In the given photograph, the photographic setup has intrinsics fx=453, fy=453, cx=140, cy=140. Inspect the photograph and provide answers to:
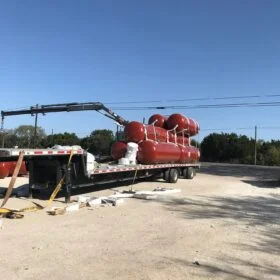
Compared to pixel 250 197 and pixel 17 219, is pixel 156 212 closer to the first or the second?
pixel 17 219

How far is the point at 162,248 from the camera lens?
7.50 m

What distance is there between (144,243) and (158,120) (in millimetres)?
15412

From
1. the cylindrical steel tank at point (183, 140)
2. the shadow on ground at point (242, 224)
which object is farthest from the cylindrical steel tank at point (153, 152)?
the shadow on ground at point (242, 224)

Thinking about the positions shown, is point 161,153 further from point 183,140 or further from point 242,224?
point 242,224

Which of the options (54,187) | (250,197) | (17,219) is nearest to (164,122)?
(250,197)

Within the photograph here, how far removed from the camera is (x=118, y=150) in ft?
64.3

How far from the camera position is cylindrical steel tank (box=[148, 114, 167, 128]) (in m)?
22.8

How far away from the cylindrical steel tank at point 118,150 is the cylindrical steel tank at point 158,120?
11.4 feet

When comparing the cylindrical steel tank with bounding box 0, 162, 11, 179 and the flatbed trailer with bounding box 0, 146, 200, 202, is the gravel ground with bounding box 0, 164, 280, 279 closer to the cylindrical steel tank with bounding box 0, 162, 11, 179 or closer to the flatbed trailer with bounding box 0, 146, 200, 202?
the flatbed trailer with bounding box 0, 146, 200, 202


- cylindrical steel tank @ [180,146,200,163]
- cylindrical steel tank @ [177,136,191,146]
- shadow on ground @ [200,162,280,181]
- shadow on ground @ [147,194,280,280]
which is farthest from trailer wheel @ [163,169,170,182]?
shadow on ground @ [200,162,280,181]

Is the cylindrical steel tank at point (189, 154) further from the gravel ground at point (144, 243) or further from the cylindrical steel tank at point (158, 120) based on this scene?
the gravel ground at point (144, 243)

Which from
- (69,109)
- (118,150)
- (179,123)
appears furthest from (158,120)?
(69,109)

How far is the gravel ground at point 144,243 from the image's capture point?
6.23 meters

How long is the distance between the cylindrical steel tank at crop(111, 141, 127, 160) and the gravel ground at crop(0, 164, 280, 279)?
6958 mm
